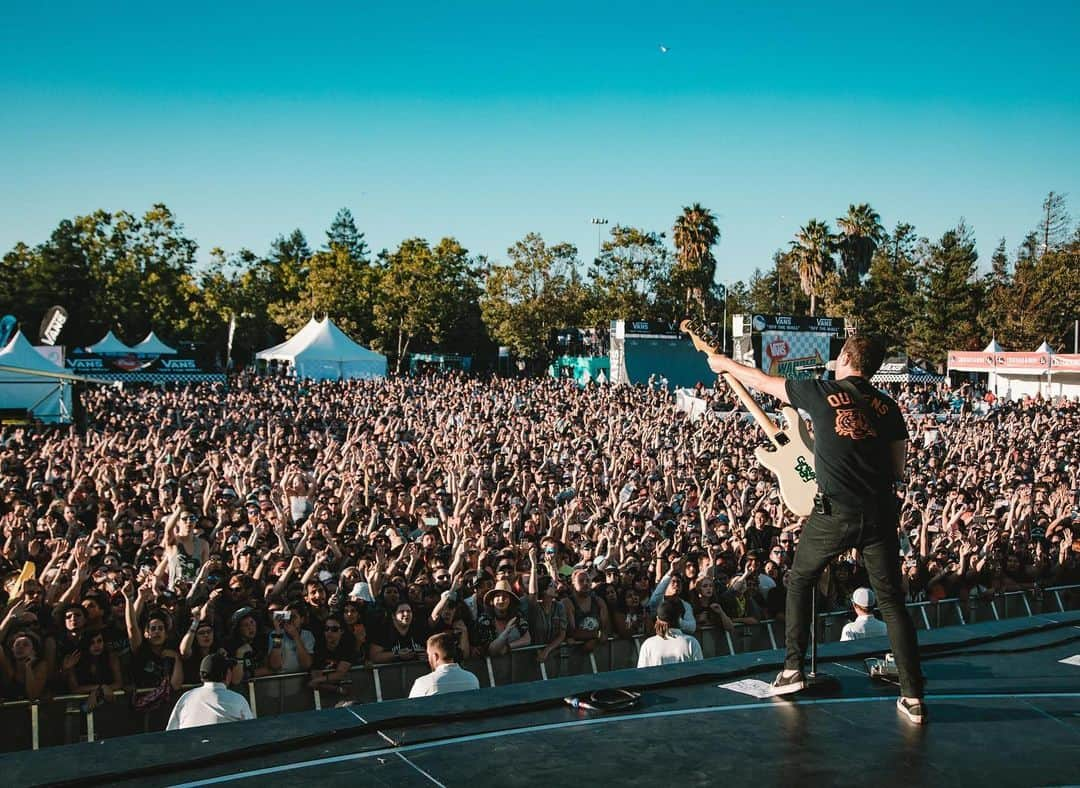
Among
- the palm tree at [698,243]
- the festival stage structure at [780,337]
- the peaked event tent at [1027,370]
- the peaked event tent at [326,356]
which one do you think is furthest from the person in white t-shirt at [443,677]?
the palm tree at [698,243]

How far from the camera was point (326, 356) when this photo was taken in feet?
108

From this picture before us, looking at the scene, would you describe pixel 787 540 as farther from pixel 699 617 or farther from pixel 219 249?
pixel 219 249

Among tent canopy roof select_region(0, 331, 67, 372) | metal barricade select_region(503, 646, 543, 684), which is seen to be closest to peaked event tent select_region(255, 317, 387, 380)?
tent canopy roof select_region(0, 331, 67, 372)

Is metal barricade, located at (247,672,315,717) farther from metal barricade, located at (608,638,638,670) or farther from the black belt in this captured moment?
the black belt

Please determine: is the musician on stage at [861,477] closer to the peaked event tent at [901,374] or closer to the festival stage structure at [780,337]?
the festival stage structure at [780,337]

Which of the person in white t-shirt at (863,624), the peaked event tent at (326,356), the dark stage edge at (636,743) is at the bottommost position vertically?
the person in white t-shirt at (863,624)

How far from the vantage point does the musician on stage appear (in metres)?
3.29

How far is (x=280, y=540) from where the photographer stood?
8180mm

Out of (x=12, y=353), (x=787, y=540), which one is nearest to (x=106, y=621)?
(x=787, y=540)

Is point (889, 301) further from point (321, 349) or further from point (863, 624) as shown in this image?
point (863, 624)

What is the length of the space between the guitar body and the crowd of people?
6.79 ft

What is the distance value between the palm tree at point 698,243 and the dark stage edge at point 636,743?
48.9 metres

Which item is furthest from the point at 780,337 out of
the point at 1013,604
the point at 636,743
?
the point at 636,743

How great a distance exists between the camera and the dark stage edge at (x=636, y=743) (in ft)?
9.51
